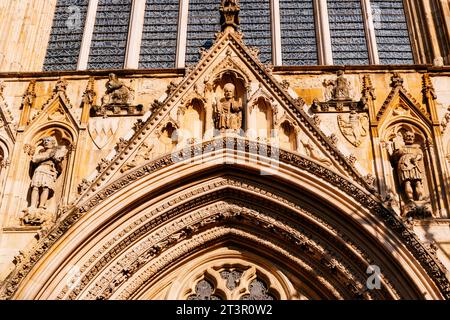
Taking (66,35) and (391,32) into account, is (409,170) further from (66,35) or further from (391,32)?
(66,35)

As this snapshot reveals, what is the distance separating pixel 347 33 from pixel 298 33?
1.21m

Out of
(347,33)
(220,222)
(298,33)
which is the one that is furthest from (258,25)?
(220,222)

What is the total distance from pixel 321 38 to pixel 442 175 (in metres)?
5.32

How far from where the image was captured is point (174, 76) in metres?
15.1

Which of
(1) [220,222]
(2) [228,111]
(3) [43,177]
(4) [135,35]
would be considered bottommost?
(1) [220,222]

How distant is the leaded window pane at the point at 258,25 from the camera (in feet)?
56.4

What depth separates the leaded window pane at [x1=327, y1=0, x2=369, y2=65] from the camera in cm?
1705

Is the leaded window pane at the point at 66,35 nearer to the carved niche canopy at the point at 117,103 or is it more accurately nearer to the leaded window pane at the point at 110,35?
the leaded window pane at the point at 110,35

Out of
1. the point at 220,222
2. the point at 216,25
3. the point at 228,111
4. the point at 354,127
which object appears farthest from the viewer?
the point at 216,25

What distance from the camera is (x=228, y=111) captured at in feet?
47.3

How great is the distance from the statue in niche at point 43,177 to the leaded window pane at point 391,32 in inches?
315
